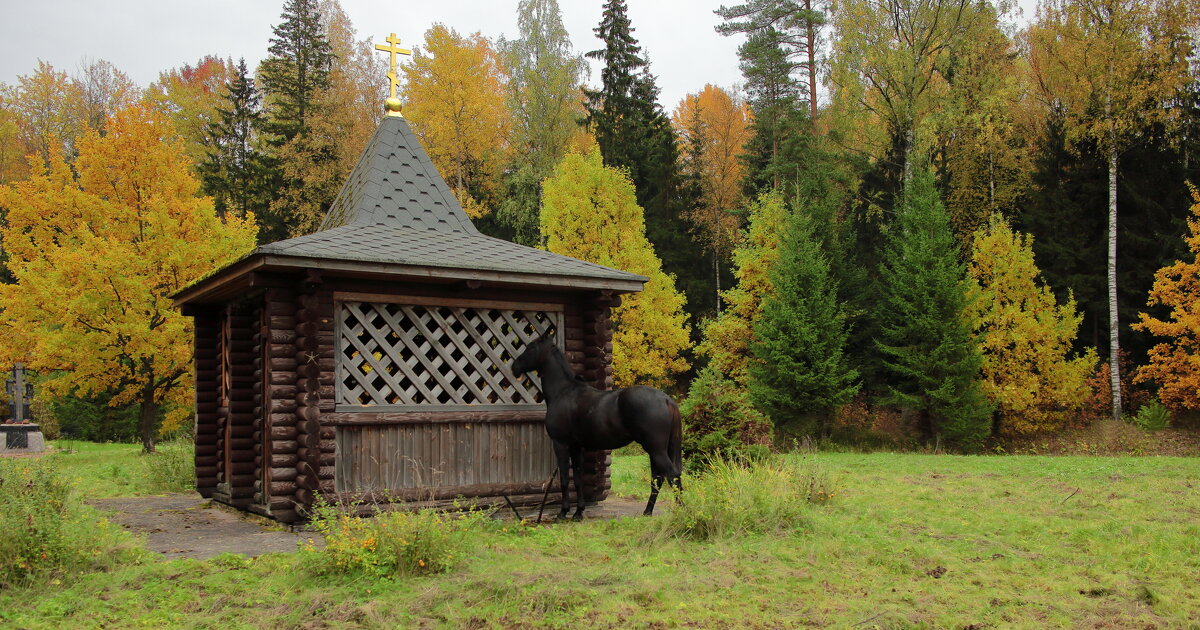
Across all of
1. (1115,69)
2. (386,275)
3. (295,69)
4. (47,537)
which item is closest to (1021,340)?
(1115,69)

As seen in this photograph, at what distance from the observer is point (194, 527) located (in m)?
8.87

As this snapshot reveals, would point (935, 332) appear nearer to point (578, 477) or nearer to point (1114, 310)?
point (1114, 310)

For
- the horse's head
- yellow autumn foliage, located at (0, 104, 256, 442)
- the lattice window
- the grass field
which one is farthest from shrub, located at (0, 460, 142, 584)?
yellow autumn foliage, located at (0, 104, 256, 442)

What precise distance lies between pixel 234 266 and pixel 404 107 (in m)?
22.5

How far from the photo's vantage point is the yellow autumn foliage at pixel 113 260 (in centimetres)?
1662

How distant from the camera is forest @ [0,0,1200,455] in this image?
58.7ft

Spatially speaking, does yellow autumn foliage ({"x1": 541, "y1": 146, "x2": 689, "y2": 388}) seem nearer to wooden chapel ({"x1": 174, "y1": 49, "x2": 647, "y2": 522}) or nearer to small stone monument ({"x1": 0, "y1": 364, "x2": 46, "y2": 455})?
wooden chapel ({"x1": 174, "y1": 49, "x2": 647, "y2": 522})

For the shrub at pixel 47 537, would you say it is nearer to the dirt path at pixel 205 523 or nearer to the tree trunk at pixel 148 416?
the dirt path at pixel 205 523

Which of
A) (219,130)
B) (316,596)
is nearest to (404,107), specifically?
(219,130)

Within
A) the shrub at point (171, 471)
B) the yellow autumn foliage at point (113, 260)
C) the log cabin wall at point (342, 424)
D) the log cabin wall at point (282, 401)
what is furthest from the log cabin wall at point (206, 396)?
the yellow autumn foliage at point (113, 260)

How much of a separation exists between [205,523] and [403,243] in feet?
12.3

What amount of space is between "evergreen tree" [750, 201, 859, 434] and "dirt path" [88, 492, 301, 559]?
13.8 metres

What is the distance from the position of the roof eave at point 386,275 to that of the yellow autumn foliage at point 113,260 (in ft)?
26.3

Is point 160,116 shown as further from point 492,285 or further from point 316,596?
point 316,596
